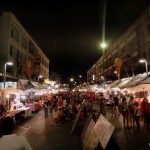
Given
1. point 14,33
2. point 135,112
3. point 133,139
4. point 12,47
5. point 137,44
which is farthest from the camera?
point 14,33

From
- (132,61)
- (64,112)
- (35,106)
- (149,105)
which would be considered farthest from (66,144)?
(132,61)

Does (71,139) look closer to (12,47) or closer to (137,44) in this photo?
(137,44)

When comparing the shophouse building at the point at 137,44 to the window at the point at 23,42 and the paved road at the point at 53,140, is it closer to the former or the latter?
the paved road at the point at 53,140

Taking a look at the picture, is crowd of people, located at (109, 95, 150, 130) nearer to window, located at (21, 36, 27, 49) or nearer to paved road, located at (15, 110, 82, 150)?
paved road, located at (15, 110, 82, 150)

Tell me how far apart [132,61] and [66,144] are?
30078mm

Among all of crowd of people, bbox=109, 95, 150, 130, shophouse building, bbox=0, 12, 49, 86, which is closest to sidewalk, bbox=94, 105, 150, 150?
crowd of people, bbox=109, 95, 150, 130

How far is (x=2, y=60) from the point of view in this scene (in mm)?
35531

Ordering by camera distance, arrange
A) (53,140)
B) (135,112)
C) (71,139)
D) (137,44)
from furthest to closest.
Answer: (137,44), (135,112), (71,139), (53,140)

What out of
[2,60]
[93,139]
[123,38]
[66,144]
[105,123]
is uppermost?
[123,38]

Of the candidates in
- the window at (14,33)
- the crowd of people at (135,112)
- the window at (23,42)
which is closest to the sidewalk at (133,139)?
the crowd of people at (135,112)

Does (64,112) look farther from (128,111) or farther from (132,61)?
(132,61)

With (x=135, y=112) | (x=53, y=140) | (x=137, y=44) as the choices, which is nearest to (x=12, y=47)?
(x=137, y=44)

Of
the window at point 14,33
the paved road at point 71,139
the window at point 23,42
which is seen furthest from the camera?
the window at point 23,42

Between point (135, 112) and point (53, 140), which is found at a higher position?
point (135, 112)
